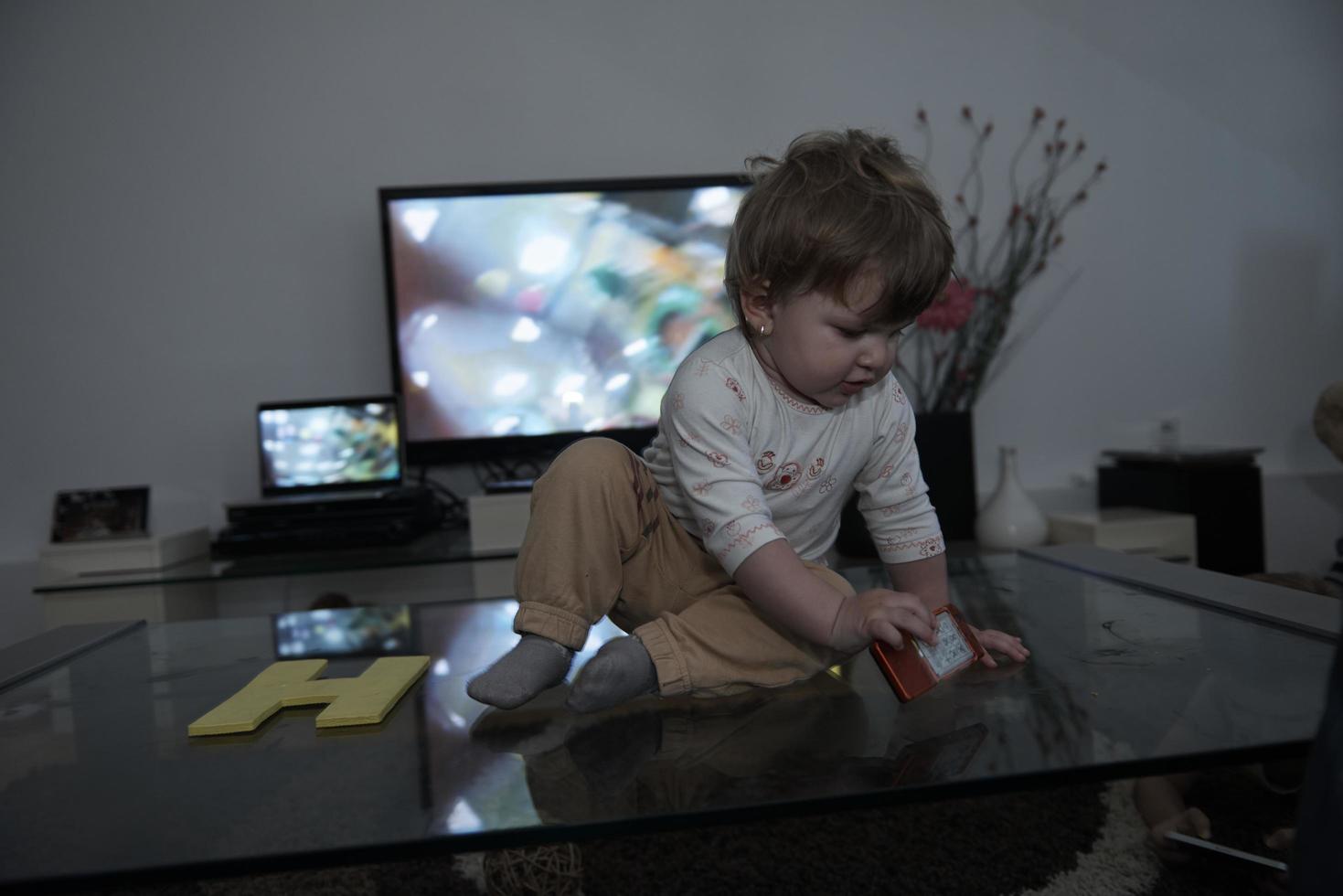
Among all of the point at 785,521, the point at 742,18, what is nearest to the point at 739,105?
the point at 742,18

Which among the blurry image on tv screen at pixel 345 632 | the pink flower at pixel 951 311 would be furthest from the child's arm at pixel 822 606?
the pink flower at pixel 951 311

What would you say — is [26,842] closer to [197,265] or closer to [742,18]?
[197,265]

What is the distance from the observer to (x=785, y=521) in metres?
1.03

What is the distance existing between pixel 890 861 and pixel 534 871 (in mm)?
377

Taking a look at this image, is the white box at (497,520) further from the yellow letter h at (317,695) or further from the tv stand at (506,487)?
the yellow letter h at (317,695)

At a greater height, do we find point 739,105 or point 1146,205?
point 739,105

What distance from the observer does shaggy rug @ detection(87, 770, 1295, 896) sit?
3.09 feet

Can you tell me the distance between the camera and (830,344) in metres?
0.89

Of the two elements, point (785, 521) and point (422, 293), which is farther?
point (422, 293)

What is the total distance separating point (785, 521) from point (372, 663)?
18.2 inches

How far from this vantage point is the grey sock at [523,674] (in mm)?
804

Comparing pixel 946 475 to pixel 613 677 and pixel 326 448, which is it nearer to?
pixel 326 448

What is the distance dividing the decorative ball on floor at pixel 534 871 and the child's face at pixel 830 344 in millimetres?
503

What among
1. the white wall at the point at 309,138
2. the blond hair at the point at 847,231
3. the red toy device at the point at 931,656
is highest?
the white wall at the point at 309,138
